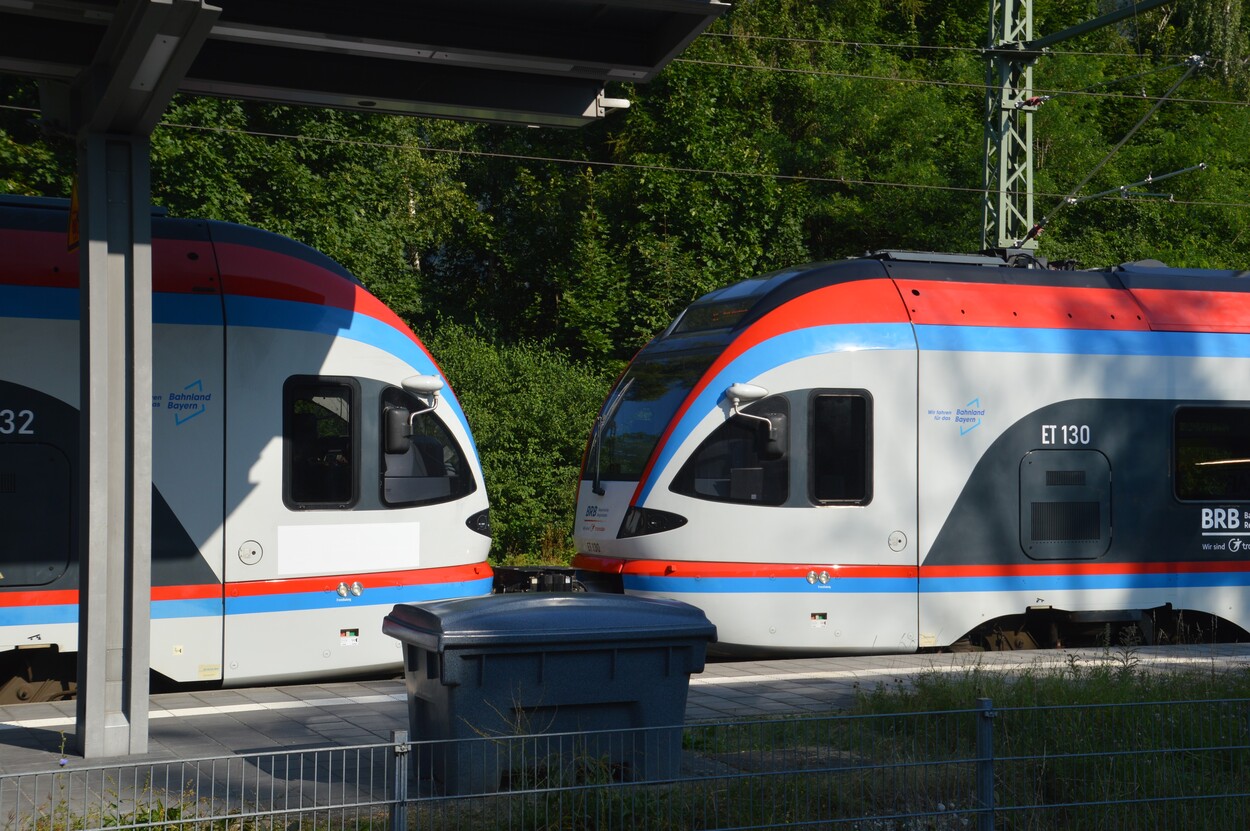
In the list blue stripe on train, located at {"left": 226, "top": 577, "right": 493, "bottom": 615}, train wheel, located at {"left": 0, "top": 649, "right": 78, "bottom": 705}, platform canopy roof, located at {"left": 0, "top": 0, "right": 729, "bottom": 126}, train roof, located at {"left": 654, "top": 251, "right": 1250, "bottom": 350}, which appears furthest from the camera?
train roof, located at {"left": 654, "top": 251, "right": 1250, "bottom": 350}

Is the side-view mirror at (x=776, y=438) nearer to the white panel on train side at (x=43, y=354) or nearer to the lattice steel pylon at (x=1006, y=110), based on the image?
the white panel on train side at (x=43, y=354)

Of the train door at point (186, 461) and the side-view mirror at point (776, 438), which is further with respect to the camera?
the side-view mirror at point (776, 438)

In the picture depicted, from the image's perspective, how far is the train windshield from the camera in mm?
12469

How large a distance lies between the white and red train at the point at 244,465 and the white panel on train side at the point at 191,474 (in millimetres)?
12

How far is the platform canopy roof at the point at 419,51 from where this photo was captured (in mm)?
8586

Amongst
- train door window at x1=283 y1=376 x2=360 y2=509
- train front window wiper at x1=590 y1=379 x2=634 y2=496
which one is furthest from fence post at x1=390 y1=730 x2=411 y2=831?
train front window wiper at x1=590 y1=379 x2=634 y2=496

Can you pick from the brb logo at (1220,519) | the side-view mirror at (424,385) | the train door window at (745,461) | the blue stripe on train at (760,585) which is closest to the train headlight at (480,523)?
the side-view mirror at (424,385)

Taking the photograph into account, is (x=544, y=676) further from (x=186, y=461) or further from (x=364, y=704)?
(x=186, y=461)

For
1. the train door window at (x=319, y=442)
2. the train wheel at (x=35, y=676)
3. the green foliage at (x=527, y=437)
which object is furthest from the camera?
the green foliage at (x=527, y=437)

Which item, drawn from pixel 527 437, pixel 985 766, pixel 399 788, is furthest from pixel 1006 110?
pixel 399 788

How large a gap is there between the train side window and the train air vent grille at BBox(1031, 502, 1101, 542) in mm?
1113

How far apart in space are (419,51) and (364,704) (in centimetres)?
461

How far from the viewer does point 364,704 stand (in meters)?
10.2

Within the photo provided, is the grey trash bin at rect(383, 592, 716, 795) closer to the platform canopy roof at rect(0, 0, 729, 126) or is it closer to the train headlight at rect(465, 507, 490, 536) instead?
the platform canopy roof at rect(0, 0, 729, 126)
